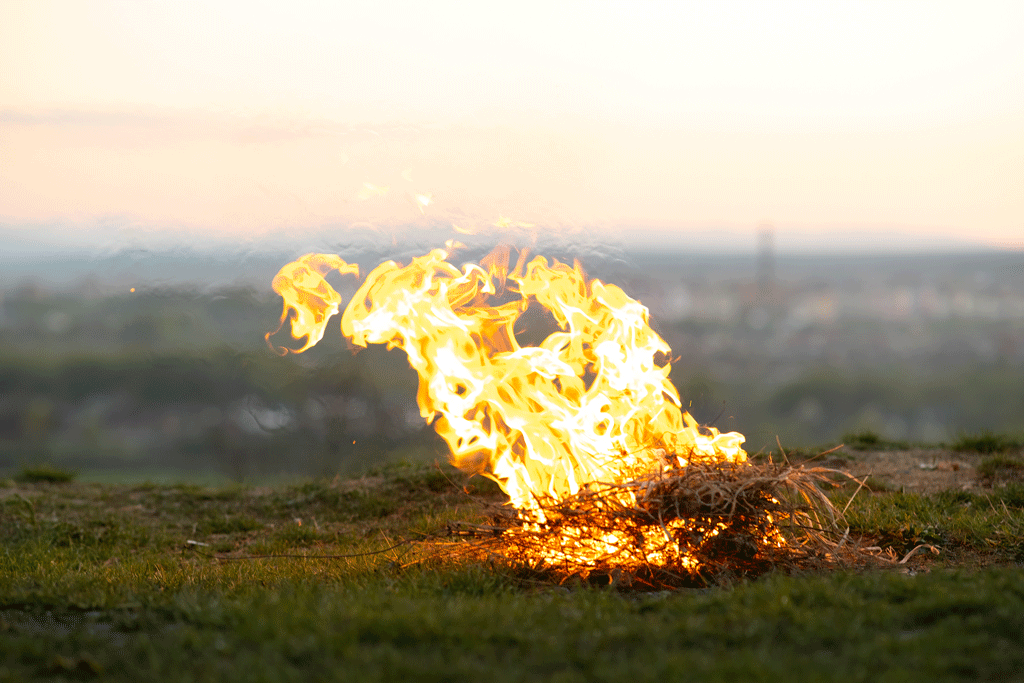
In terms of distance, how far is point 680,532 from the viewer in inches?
231

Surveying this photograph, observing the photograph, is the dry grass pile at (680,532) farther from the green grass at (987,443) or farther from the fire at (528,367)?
the green grass at (987,443)

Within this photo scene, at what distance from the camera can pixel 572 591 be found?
5.64 metres

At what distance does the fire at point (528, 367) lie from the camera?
22.0 feet

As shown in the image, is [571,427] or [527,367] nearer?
[571,427]

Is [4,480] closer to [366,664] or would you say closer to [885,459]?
[366,664]

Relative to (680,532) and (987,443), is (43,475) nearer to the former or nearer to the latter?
(680,532)

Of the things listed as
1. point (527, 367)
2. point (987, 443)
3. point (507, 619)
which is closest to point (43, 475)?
point (527, 367)

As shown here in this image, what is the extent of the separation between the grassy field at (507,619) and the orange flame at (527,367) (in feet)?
3.54

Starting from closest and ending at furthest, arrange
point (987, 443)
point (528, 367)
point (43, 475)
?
point (528, 367), point (987, 443), point (43, 475)

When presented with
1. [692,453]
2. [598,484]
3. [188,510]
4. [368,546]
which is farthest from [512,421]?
[188,510]

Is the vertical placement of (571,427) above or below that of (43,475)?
above

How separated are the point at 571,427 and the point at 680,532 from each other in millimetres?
1243

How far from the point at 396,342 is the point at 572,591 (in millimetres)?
2661

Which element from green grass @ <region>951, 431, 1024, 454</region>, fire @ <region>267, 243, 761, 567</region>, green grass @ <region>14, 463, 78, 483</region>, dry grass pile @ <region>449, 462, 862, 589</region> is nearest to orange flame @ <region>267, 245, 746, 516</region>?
fire @ <region>267, 243, 761, 567</region>
